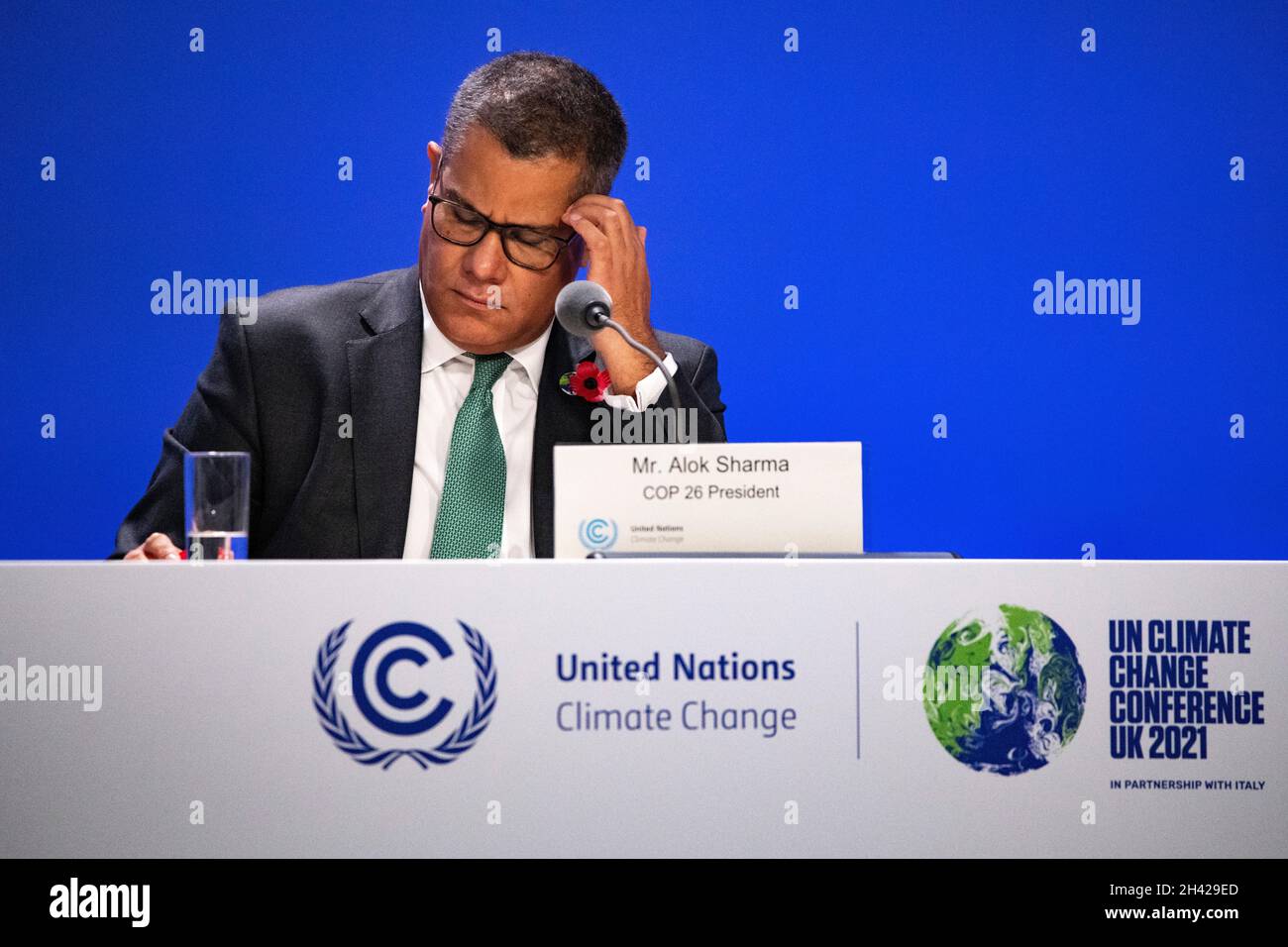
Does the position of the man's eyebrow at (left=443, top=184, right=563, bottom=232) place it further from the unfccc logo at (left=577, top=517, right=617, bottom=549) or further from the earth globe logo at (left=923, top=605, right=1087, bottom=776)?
the earth globe logo at (left=923, top=605, right=1087, bottom=776)

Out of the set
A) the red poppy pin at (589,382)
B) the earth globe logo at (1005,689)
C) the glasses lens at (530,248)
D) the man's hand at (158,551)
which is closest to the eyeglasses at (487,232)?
the glasses lens at (530,248)

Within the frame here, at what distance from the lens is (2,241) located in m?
3.53

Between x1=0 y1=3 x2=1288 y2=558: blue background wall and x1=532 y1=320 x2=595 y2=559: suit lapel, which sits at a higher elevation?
x1=0 y1=3 x2=1288 y2=558: blue background wall

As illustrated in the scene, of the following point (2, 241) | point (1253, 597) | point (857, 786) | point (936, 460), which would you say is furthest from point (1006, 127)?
point (2, 241)

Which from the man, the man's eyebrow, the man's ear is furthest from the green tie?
the man's ear

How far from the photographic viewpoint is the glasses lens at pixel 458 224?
2.48m

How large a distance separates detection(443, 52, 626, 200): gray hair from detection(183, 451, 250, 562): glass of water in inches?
37.1

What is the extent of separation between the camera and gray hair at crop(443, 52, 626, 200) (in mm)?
Result: 2461

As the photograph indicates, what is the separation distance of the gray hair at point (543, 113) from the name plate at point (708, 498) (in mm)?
929

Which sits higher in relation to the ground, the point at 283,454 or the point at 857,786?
the point at 283,454

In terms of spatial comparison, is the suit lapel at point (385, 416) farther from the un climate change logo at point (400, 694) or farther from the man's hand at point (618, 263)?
the un climate change logo at point (400, 694)
